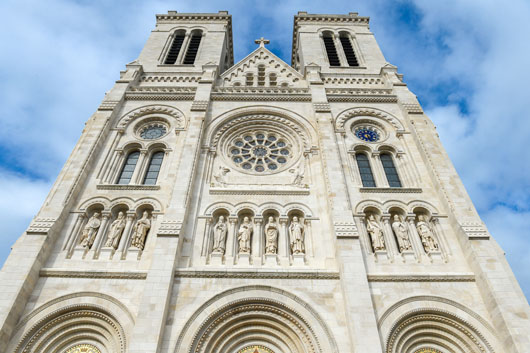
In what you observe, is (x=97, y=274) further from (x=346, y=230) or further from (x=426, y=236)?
(x=426, y=236)

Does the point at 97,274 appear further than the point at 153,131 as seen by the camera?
No

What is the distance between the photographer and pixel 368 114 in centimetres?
1745

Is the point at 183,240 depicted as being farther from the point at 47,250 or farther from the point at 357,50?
the point at 357,50

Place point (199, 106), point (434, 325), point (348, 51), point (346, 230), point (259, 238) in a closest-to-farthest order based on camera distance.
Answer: point (434, 325) < point (346, 230) < point (259, 238) < point (199, 106) < point (348, 51)

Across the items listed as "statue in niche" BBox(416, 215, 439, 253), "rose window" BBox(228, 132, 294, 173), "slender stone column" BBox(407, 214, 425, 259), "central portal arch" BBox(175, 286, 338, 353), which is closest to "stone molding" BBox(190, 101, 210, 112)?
"rose window" BBox(228, 132, 294, 173)

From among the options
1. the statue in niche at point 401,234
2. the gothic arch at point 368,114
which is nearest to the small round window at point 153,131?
the gothic arch at point 368,114

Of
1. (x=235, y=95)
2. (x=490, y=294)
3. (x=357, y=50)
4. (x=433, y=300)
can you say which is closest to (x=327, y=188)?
(x=433, y=300)

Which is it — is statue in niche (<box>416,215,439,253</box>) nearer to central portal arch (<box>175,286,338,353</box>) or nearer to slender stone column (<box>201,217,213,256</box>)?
central portal arch (<box>175,286,338,353</box>)

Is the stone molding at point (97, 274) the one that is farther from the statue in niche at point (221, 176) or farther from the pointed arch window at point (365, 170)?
the pointed arch window at point (365, 170)

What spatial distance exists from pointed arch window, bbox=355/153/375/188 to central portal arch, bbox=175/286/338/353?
6359mm

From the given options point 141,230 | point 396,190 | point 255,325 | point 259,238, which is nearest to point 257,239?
point 259,238

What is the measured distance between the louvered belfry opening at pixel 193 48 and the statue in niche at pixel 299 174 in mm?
12158

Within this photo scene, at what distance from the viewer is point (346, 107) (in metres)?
17.6

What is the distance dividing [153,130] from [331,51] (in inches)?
545
